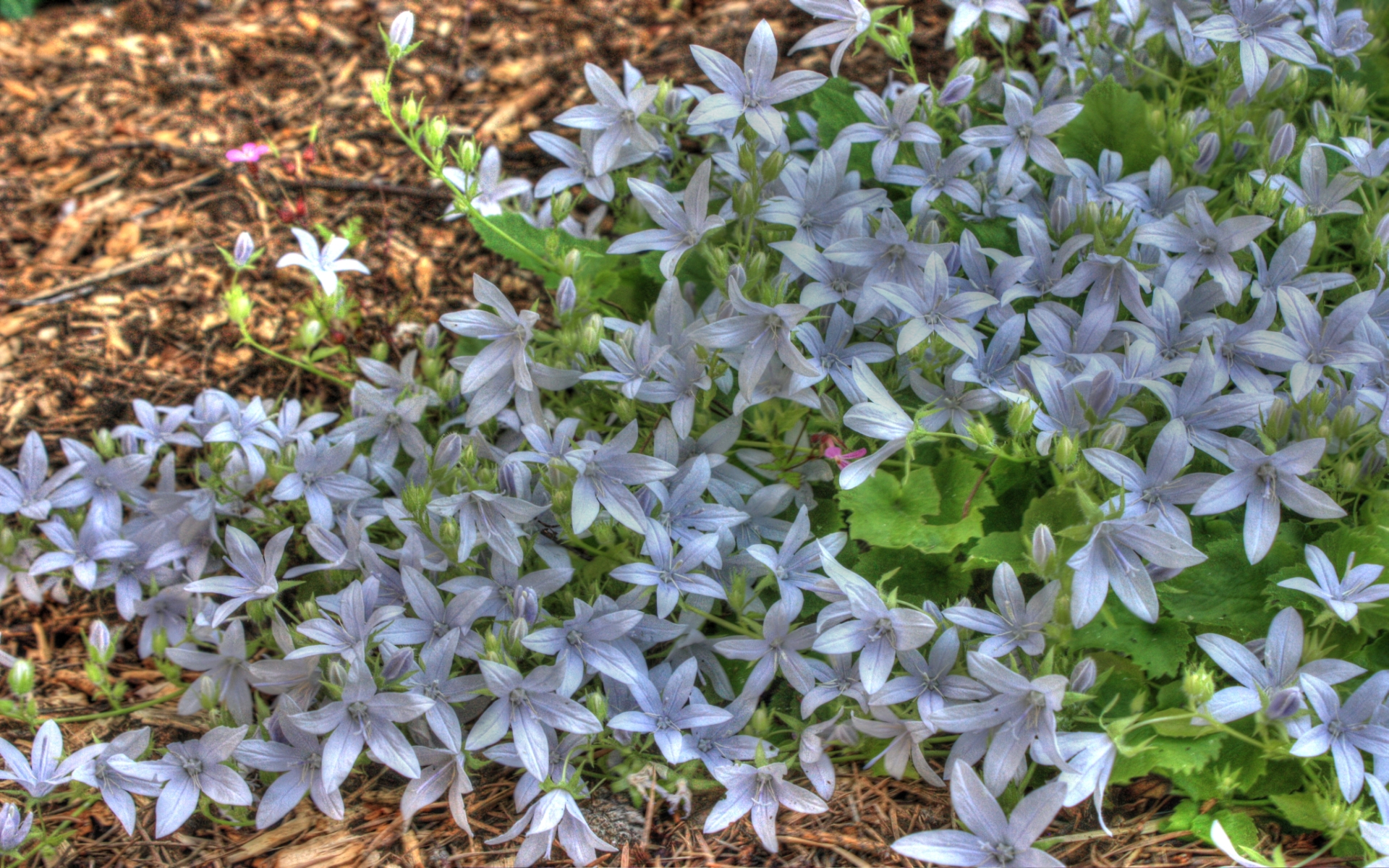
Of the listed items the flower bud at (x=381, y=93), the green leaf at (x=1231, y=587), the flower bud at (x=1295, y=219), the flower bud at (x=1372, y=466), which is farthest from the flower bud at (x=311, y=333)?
the flower bud at (x=1372, y=466)

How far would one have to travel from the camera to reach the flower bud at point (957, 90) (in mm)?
2430

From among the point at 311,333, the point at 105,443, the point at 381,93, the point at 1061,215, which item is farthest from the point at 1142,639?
the point at 105,443

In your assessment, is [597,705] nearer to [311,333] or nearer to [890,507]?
[890,507]

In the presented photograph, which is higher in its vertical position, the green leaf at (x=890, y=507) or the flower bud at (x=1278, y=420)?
the flower bud at (x=1278, y=420)

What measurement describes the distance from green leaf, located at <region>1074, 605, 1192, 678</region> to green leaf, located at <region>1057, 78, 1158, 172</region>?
4.17 ft

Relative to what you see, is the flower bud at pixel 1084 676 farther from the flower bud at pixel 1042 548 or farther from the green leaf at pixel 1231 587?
the green leaf at pixel 1231 587

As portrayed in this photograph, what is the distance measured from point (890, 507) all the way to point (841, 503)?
0.40ft

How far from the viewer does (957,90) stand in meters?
2.44

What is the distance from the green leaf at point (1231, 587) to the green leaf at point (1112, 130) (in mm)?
1093

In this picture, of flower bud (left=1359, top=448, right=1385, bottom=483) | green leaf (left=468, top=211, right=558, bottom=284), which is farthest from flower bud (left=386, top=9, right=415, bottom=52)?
flower bud (left=1359, top=448, right=1385, bottom=483)

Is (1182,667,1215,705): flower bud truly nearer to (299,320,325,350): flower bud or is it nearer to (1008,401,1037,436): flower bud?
(1008,401,1037,436): flower bud

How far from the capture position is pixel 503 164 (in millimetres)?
3533

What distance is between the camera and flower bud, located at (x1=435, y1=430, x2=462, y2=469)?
2234 mm

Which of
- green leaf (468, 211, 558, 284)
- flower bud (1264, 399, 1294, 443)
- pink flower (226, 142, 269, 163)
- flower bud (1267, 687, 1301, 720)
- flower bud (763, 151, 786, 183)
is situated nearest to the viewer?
flower bud (1267, 687, 1301, 720)
